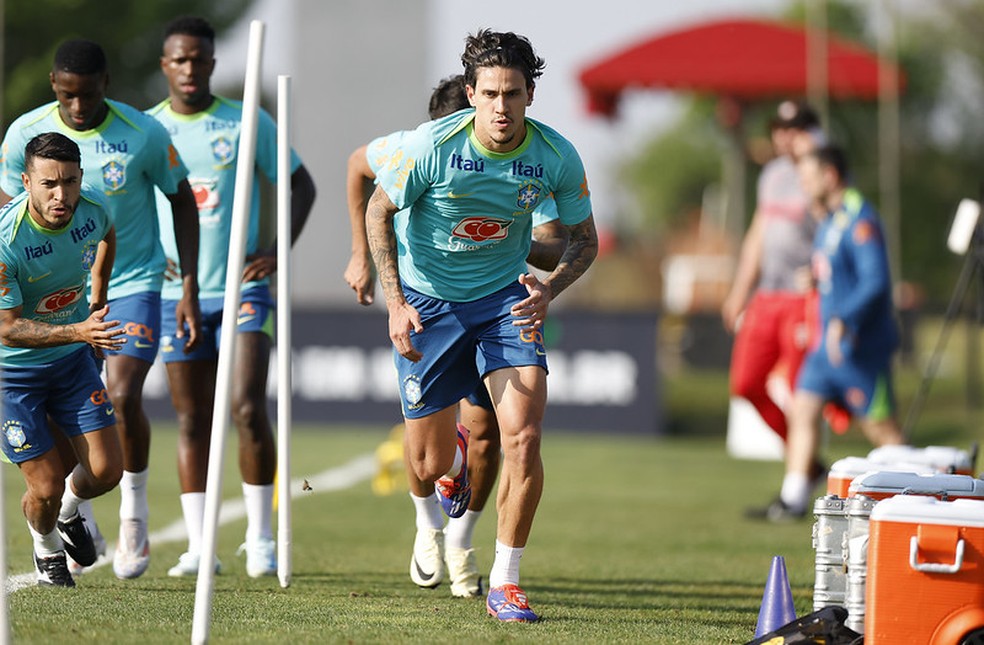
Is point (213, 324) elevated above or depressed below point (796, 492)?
above

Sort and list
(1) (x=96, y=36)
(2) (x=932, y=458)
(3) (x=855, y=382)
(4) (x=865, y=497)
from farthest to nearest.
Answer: (1) (x=96, y=36), (3) (x=855, y=382), (2) (x=932, y=458), (4) (x=865, y=497)

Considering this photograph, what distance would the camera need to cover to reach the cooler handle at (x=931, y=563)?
17.7 feet

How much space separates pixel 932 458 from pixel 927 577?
9.15 ft

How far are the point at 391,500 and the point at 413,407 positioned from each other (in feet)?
18.8

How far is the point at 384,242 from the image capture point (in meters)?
6.84

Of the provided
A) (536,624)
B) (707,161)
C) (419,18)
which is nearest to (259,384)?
(536,624)

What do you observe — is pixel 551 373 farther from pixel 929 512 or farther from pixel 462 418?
pixel 929 512

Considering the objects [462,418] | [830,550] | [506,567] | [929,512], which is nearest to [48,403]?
[462,418]

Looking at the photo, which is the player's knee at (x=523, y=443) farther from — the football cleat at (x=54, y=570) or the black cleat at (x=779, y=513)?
the black cleat at (x=779, y=513)

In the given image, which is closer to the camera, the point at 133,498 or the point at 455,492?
the point at 455,492

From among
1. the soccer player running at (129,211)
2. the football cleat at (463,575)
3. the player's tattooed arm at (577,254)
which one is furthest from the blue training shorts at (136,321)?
the player's tattooed arm at (577,254)


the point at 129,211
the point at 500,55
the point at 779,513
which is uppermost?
the point at 500,55

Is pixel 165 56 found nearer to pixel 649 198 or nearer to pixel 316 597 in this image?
pixel 316 597

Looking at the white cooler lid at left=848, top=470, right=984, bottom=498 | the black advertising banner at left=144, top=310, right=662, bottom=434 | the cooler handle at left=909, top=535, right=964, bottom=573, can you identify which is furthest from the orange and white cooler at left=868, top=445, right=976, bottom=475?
the black advertising banner at left=144, top=310, right=662, bottom=434
